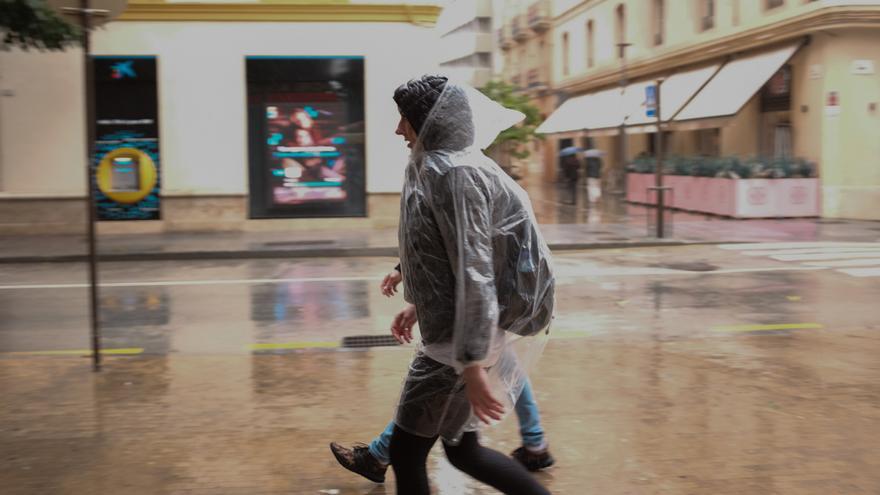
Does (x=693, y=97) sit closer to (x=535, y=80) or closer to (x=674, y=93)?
(x=674, y=93)

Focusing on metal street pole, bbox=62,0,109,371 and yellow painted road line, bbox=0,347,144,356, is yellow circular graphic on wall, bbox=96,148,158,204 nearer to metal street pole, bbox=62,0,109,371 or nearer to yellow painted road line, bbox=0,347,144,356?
yellow painted road line, bbox=0,347,144,356

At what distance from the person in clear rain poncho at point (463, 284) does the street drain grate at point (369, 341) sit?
4.04 meters

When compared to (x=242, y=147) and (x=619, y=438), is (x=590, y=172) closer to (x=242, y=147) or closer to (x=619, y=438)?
(x=242, y=147)

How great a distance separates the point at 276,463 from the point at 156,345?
3.42m

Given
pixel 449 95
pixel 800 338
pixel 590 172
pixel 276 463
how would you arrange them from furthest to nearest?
pixel 590 172
pixel 800 338
pixel 276 463
pixel 449 95

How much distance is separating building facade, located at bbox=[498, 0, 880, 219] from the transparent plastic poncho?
16.1 m

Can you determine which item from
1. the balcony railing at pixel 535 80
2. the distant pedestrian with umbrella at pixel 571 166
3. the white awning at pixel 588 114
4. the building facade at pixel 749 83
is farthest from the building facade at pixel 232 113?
the balcony railing at pixel 535 80

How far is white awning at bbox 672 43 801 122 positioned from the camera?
20.9 meters

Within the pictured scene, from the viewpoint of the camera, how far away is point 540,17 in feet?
130

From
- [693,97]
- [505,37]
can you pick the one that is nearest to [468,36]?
[505,37]

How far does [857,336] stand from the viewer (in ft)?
23.3

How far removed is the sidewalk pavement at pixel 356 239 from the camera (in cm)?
1362

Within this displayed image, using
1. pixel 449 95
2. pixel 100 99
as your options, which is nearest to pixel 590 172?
pixel 100 99

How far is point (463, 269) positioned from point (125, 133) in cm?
1525
